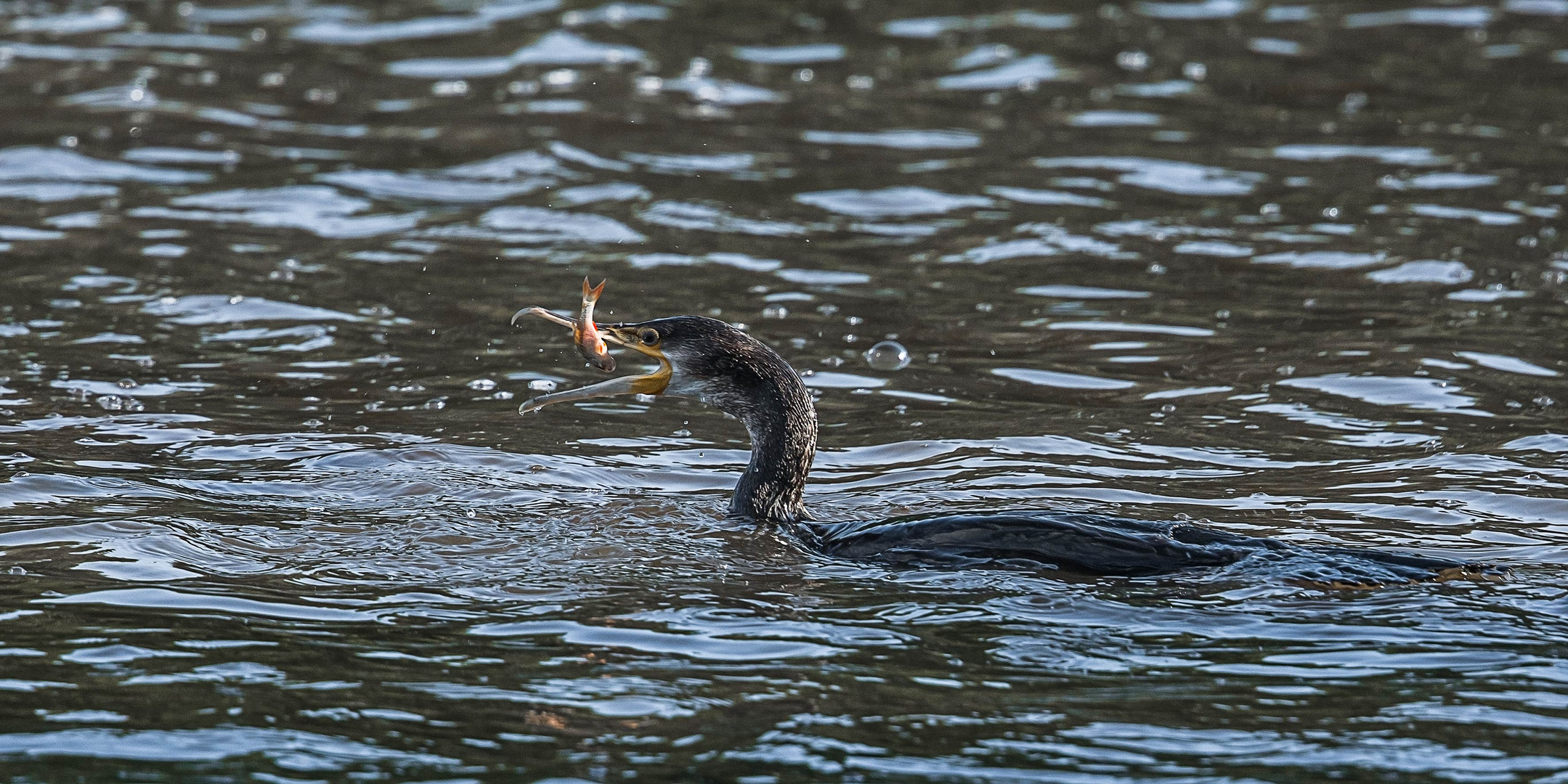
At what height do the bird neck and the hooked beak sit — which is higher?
the hooked beak

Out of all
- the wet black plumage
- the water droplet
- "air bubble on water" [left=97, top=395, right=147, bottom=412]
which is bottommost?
"air bubble on water" [left=97, top=395, right=147, bottom=412]

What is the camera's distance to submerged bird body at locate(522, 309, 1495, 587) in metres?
6.47

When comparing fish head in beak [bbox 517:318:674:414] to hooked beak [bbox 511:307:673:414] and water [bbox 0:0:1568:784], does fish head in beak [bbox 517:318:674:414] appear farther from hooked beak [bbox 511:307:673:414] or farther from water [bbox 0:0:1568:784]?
water [bbox 0:0:1568:784]

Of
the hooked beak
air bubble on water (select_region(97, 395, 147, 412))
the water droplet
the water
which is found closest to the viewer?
the water

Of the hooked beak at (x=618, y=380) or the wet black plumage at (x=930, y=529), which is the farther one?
the hooked beak at (x=618, y=380)

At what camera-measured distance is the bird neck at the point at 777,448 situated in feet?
24.6

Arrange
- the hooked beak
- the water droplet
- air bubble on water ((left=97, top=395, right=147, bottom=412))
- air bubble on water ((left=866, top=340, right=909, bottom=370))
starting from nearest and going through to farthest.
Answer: the hooked beak < air bubble on water ((left=97, top=395, right=147, bottom=412)) < air bubble on water ((left=866, top=340, right=909, bottom=370)) < the water droplet

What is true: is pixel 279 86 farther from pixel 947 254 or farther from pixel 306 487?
pixel 306 487

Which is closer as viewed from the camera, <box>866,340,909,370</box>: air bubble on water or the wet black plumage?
the wet black plumage

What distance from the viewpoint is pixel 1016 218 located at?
12805 mm

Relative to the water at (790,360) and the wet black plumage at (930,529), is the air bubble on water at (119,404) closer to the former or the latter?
the water at (790,360)

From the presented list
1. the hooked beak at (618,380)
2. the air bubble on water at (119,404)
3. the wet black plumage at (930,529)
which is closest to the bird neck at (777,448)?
the wet black plumage at (930,529)

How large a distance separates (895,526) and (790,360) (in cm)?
324

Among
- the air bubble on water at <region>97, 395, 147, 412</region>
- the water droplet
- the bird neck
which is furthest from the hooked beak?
the water droplet
